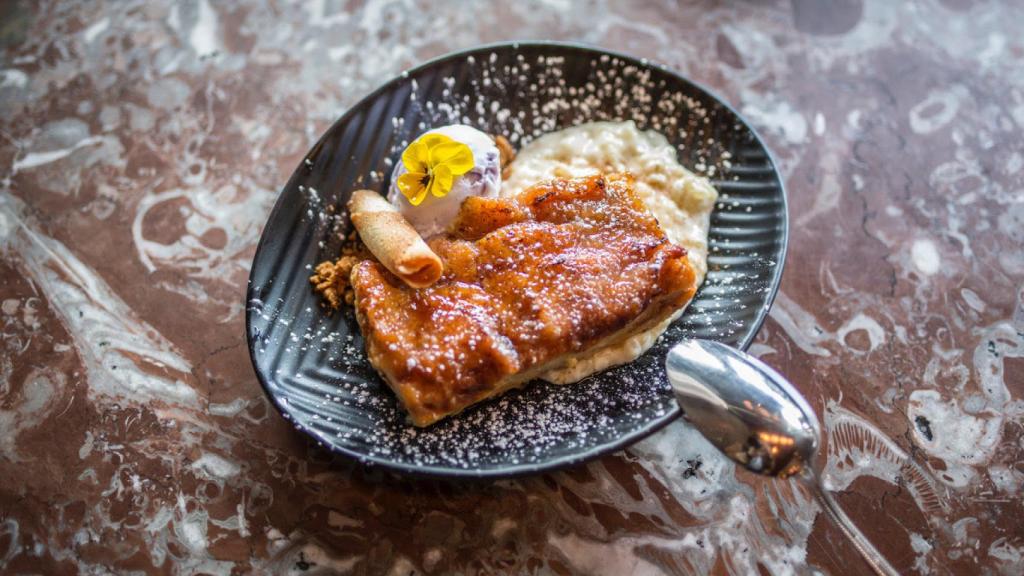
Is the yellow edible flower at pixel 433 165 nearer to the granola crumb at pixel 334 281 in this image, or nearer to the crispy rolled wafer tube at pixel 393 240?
the crispy rolled wafer tube at pixel 393 240

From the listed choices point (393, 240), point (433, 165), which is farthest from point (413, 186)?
point (393, 240)

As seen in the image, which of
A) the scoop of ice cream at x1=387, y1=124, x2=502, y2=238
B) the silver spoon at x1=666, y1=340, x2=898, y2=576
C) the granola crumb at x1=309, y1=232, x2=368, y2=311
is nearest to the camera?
the silver spoon at x1=666, y1=340, x2=898, y2=576

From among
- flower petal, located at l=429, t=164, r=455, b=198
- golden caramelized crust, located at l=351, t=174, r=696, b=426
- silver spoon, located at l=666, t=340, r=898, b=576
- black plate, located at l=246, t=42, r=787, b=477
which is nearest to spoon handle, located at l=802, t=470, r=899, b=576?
silver spoon, located at l=666, t=340, r=898, b=576

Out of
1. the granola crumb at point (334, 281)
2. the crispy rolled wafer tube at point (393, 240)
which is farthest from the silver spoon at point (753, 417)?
the granola crumb at point (334, 281)

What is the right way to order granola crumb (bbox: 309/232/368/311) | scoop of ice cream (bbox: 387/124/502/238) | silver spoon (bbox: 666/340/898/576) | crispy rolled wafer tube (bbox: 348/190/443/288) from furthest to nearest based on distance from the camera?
1. scoop of ice cream (bbox: 387/124/502/238)
2. granola crumb (bbox: 309/232/368/311)
3. crispy rolled wafer tube (bbox: 348/190/443/288)
4. silver spoon (bbox: 666/340/898/576)

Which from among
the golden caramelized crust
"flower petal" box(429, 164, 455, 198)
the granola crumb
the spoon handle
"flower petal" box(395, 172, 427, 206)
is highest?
"flower petal" box(429, 164, 455, 198)

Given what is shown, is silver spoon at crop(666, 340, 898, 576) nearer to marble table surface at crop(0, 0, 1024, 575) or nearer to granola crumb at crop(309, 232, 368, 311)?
marble table surface at crop(0, 0, 1024, 575)

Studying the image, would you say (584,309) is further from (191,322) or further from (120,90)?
(120,90)
